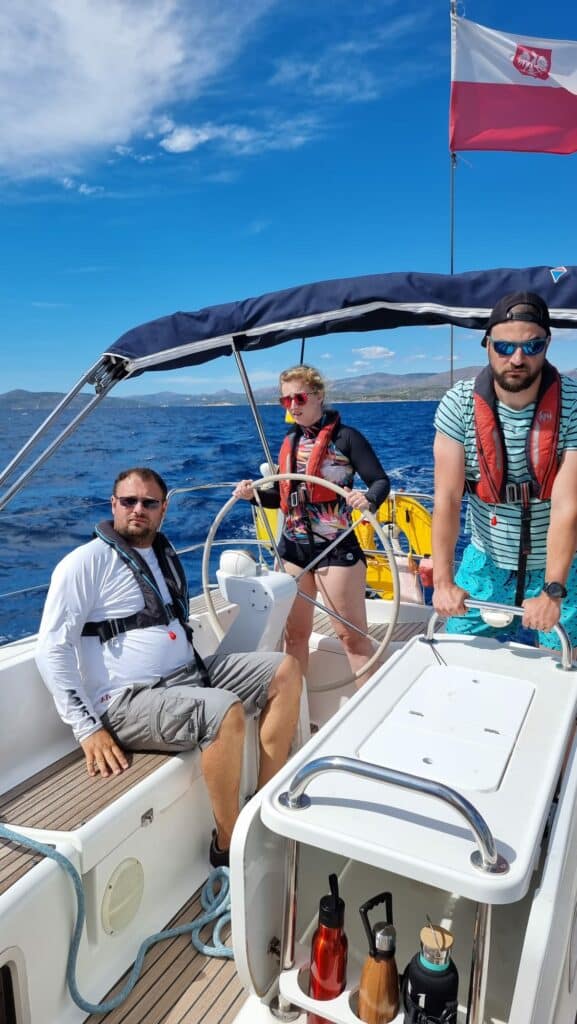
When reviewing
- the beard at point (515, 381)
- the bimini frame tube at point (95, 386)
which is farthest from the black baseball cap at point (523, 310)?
the bimini frame tube at point (95, 386)

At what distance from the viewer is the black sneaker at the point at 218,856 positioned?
195 cm

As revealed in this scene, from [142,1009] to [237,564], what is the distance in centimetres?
125

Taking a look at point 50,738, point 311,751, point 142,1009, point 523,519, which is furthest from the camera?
point 50,738

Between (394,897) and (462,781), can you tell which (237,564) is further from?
(462,781)

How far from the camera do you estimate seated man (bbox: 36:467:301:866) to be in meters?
1.84

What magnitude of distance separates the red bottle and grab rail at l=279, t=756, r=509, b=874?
0.70ft

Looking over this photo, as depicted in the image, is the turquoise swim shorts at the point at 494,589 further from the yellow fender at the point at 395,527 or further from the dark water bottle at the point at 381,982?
the yellow fender at the point at 395,527

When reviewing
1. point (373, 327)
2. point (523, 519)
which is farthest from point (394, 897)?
point (373, 327)

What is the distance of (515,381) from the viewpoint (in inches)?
67.2

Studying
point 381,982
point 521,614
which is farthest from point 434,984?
point 521,614

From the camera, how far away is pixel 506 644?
1750mm

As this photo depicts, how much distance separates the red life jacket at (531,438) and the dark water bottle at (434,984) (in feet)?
3.63

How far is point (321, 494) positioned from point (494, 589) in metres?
0.76

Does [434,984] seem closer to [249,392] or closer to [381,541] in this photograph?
[381,541]
